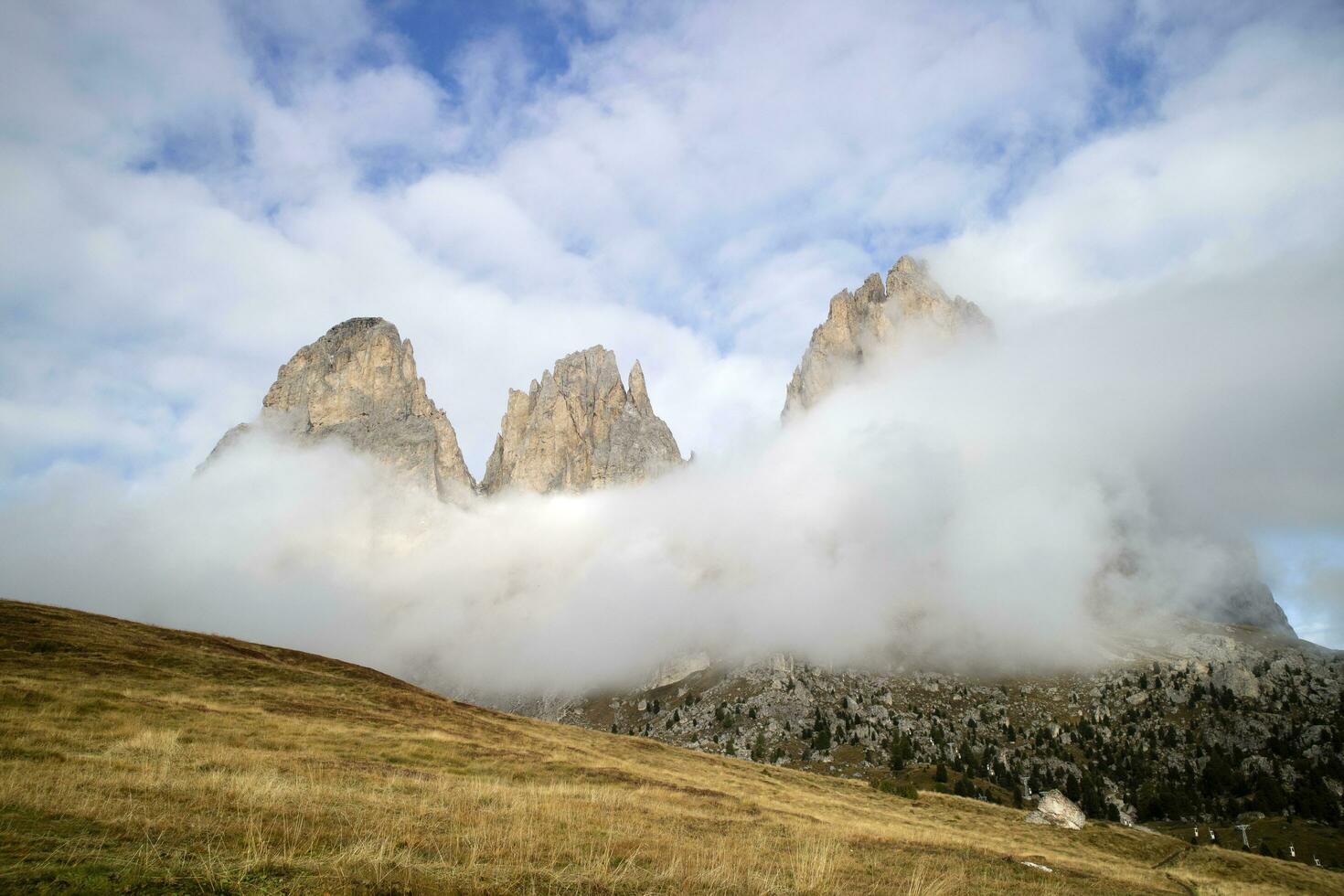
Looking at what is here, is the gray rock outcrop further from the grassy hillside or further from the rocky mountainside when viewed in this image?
the rocky mountainside

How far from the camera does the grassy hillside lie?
830cm

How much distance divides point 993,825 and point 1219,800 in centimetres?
15437

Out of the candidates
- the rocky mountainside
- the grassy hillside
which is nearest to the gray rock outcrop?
the grassy hillside

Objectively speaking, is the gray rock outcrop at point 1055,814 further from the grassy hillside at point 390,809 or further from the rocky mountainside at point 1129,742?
the rocky mountainside at point 1129,742

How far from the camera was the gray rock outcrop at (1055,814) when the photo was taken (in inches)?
1869

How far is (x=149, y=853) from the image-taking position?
7.75 m

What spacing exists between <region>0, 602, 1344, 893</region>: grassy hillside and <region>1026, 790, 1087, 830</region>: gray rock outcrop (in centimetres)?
224

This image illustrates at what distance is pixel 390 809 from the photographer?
44.9 ft

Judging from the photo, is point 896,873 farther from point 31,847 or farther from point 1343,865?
point 1343,865

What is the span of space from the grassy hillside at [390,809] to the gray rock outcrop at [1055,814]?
2.24 meters

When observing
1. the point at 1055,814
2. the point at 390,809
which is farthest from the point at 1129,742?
the point at 390,809

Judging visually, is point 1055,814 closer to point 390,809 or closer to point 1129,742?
point 390,809

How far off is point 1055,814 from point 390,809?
53677 mm

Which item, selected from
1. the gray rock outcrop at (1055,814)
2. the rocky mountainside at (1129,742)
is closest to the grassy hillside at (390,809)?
the gray rock outcrop at (1055,814)
